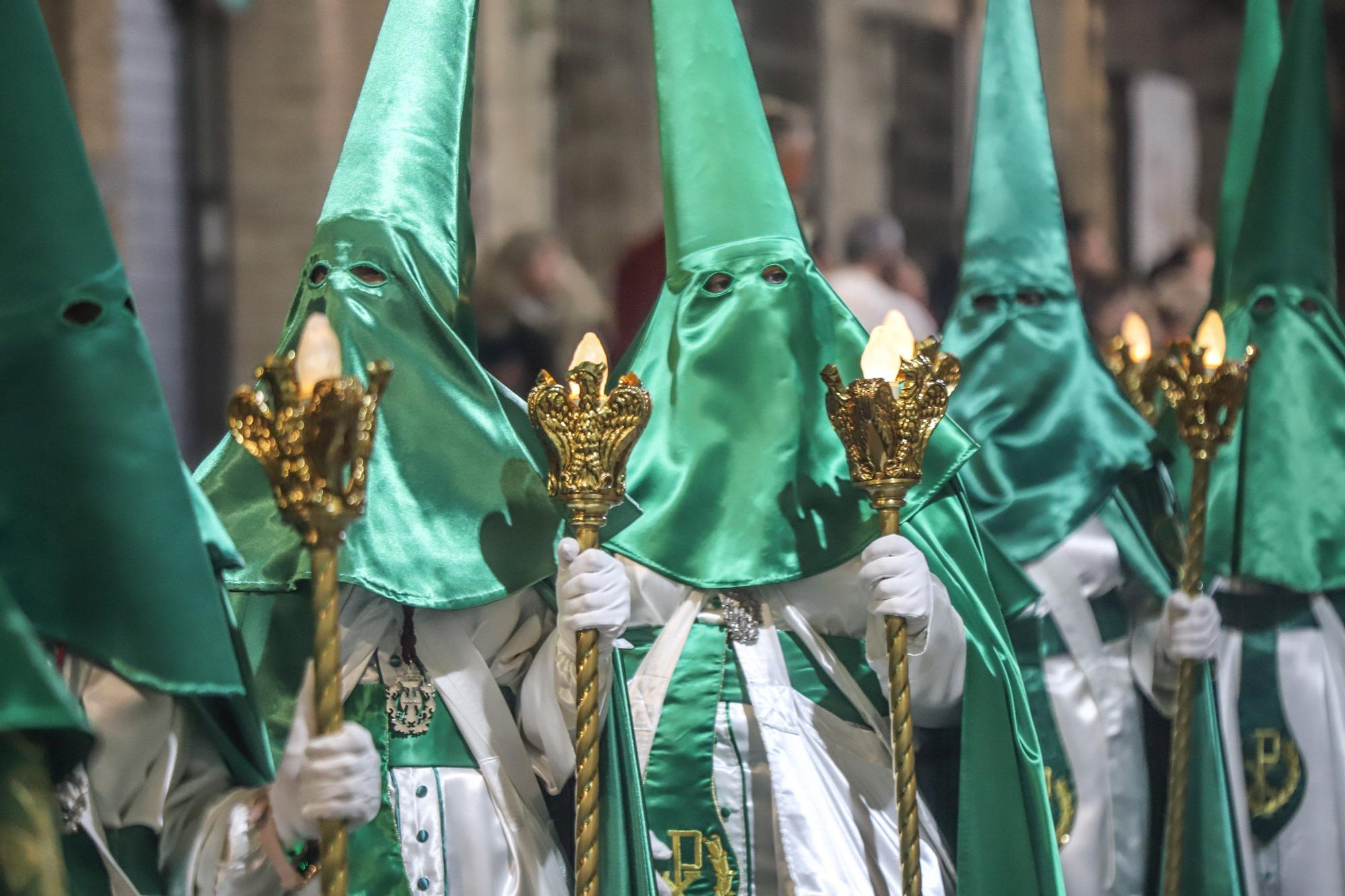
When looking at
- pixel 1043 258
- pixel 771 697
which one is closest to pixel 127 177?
pixel 1043 258

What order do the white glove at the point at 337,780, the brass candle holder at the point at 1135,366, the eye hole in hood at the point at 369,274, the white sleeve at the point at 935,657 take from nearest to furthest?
the white glove at the point at 337,780
the eye hole in hood at the point at 369,274
the white sleeve at the point at 935,657
the brass candle holder at the point at 1135,366

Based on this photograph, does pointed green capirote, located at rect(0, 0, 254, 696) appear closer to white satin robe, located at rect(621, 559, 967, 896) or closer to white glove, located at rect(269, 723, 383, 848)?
white glove, located at rect(269, 723, 383, 848)

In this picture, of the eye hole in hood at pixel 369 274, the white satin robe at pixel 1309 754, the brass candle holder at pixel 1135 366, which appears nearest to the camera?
the eye hole in hood at pixel 369 274

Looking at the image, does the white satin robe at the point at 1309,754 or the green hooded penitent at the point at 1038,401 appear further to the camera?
the white satin robe at the point at 1309,754

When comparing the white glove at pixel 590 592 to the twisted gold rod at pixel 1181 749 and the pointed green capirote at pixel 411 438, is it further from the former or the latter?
the twisted gold rod at pixel 1181 749

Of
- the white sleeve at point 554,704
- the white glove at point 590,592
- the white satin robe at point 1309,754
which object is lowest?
the white satin robe at point 1309,754

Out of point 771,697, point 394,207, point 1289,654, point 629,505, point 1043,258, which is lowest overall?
point 1289,654

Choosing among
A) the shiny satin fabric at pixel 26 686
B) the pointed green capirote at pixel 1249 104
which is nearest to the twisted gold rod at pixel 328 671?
the shiny satin fabric at pixel 26 686

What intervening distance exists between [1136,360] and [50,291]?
3.39m

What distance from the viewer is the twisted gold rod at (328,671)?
2879 mm

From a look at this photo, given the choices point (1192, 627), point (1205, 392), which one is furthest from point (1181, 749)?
point (1205, 392)

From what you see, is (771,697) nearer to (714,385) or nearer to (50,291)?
(714,385)

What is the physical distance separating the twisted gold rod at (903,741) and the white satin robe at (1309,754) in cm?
159

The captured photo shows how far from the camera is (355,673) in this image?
11.4ft
